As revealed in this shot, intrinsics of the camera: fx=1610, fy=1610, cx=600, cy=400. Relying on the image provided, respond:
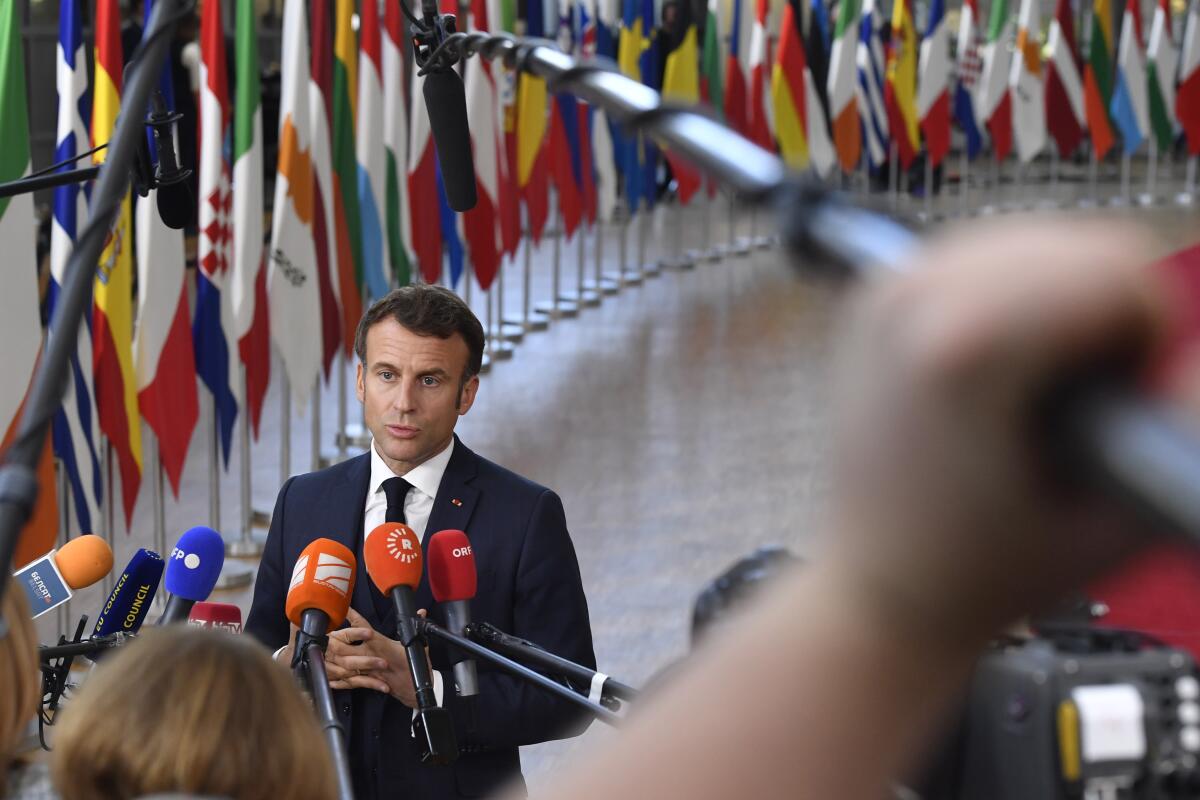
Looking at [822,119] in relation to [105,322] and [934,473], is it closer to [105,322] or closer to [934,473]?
[105,322]

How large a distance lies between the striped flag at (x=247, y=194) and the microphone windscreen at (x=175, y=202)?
3972 millimetres

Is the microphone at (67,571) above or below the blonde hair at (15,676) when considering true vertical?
below

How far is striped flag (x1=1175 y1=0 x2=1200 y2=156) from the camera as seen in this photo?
52.9 feet

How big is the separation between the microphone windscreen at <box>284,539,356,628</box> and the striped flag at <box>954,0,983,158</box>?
14.8m

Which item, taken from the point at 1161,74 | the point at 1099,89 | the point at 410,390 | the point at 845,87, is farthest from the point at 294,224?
the point at 1161,74

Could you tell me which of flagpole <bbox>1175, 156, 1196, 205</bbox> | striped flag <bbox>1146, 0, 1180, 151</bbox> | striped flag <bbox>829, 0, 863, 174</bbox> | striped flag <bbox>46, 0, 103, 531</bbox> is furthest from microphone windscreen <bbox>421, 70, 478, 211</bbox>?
flagpole <bbox>1175, 156, 1196, 205</bbox>

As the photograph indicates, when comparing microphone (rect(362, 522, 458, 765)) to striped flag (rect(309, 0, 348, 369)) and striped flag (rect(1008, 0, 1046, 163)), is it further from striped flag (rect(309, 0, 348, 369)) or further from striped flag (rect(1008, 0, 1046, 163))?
striped flag (rect(1008, 0, 1046, 163))

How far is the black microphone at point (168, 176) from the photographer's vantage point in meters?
2.54

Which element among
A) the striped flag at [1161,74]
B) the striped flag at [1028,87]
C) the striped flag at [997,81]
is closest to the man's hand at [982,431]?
the striped flag at [997,81]

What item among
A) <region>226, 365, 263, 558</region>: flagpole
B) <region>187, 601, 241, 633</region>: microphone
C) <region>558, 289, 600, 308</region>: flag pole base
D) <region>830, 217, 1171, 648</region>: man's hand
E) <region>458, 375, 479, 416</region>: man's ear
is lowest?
<region>226, 365, 263, 558</region>: flagpole

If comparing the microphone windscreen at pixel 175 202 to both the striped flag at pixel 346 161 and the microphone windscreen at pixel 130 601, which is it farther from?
the striped flag at pixel 346 161

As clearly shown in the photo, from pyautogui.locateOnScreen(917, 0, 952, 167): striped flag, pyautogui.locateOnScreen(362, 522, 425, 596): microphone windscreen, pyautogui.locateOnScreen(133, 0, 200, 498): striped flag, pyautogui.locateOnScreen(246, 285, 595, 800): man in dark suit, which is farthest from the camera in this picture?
pyautogui.locateOnScreen(917, 0, 952, 167): striped flag

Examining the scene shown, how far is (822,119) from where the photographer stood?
14281mm

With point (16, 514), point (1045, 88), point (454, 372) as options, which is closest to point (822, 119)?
point (1045, 88)
